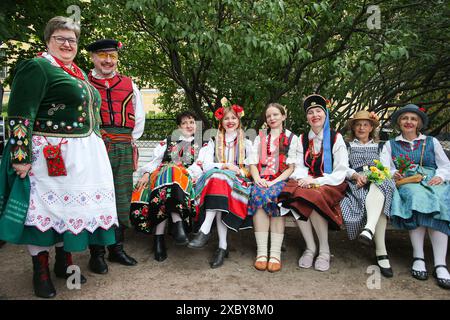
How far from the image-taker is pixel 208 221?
333 centimetres

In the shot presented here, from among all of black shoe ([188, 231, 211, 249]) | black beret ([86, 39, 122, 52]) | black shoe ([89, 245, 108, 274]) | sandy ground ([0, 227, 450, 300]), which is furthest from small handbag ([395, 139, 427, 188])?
black beret ([86, 39, 122, 52])

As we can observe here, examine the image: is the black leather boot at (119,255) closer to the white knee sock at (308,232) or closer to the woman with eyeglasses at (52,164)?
the woman with eyeglasses at (52,164)

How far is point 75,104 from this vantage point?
8.82 feet

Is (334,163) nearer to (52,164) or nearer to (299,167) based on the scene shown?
(299,167)

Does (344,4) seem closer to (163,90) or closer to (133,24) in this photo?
(133,24)

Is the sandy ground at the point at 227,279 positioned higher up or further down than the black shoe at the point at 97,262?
further down

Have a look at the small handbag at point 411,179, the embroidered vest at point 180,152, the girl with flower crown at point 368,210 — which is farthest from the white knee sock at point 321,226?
the embroidered vest at point 180,152

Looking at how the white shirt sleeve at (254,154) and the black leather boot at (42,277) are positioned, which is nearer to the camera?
the black leather boot at (42,277)

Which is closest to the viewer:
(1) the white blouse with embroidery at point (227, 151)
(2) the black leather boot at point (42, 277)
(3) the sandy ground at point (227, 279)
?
(2) the black leather boot at point (42, 277)

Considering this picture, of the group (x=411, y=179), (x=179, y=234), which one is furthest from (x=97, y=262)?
(x=411, y=179)

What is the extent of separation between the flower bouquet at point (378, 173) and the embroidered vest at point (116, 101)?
2265 mm

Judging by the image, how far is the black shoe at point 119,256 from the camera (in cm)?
337

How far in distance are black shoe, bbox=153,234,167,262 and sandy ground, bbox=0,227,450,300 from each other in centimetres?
6
